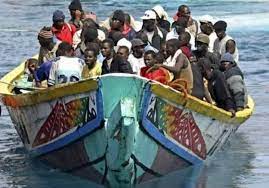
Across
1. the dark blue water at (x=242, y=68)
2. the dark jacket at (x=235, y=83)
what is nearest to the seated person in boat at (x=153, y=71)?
the dark blue water at (x=242, y=68)

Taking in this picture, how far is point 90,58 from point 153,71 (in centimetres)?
84

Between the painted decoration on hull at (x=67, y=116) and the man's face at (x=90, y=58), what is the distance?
2.76 feet

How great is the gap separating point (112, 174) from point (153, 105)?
99 cm

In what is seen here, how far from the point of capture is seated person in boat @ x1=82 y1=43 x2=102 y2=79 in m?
12.8

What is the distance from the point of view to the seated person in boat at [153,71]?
12.5 metres

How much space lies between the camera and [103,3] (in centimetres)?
4059

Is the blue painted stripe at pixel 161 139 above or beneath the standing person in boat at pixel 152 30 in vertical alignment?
beneath

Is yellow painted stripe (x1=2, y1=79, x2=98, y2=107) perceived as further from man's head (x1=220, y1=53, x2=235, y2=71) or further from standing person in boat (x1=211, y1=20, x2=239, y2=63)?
standing person in boat (x1=211, y1=20, x2=239, y2=63)

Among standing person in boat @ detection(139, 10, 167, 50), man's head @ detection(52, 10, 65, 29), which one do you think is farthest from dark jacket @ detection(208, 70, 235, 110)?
man's head @ detection(52, 10, 65, 29)

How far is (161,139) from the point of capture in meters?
12.2

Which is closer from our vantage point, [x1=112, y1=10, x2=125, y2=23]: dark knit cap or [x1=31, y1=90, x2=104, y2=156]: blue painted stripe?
[x1=31, y1=90, x2=104, y2=156]: blue painted stripe

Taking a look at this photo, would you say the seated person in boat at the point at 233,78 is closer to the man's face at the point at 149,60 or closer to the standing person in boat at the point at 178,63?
the standing person in boat at the point at 178,63

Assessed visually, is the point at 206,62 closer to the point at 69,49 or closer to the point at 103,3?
the point at 69,49

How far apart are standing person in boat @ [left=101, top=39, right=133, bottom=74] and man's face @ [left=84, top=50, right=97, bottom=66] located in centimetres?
14
